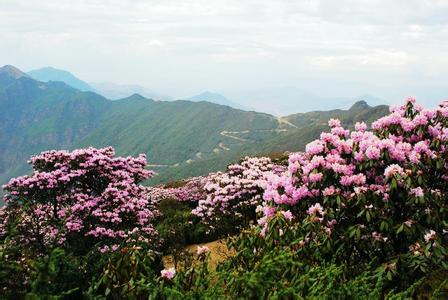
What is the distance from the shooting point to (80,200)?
11.9m

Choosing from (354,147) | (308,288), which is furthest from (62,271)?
(354,147)

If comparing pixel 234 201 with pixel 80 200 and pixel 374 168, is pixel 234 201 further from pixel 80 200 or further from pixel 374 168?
pixel 374 168

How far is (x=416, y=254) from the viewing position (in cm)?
659

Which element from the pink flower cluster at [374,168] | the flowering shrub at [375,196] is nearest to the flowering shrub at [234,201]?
the pink flower cluster at [374,168]

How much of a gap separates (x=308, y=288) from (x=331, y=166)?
244 cm

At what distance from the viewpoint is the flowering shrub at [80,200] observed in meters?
11.6

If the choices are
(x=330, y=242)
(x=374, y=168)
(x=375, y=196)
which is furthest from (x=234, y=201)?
(x=375, y=196)

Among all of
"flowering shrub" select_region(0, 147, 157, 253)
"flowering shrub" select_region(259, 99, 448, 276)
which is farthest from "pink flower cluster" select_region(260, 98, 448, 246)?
"flowering shrub" select_region(0, 147, 157, 253)

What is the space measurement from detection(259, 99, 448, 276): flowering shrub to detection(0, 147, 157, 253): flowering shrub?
209 inches

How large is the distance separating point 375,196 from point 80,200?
305 inches

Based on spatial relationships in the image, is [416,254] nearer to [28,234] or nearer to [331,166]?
[331,166]

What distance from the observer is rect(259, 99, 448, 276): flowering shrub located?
6816mm

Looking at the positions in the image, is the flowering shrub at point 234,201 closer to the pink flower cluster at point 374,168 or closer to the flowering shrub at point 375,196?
the pink flower cluster at point 374,168

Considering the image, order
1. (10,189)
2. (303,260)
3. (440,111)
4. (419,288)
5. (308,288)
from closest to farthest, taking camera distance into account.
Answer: (308,288)
(419,288)
(303,260)
(440,111)
(10,189)
